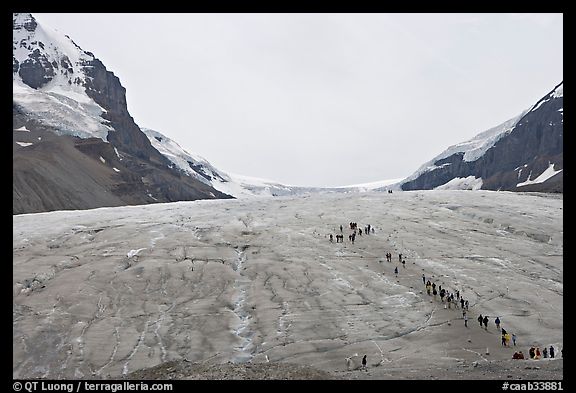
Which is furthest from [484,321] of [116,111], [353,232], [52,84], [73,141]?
[52,84]

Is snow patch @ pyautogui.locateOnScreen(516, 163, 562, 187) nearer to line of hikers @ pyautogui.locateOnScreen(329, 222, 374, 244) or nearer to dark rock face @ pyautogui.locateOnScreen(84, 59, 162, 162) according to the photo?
dark rock face @ pyautogui.locateOnScreen(84, 59, 162, 162)

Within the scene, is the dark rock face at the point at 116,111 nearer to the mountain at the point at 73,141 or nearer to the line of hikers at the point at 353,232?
the mountain at the point at 73,141

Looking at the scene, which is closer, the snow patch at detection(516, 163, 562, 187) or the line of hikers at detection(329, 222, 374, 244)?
the line of hikers at detection(329, 222, 374, 244)

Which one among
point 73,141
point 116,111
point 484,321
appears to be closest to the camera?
point 484,321

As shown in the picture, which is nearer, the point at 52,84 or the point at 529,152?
the point at 52,84

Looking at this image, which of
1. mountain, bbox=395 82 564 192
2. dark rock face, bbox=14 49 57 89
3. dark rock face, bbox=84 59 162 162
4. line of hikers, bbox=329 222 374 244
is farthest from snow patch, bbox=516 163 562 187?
dark rock face, bbox=14 49 57 89

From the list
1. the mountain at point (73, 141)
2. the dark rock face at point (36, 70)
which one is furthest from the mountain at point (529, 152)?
the dark rock face at point (36, 70)

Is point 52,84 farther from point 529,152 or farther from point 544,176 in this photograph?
point 529,152
